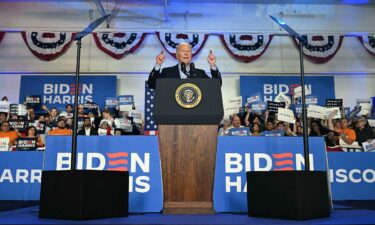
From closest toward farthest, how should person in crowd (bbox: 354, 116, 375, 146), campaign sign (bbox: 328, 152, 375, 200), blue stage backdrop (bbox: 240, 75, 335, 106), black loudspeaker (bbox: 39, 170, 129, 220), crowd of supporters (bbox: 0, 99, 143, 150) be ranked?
1. black loudspeaker (bbox: 39, 170, 129, 220)
2. campaign sign (bbox: 328, 152, 375, 200)
3. crowd of supporters (bbox: 0, 99, 143, 150)
4. person in crowd (bbox: 354, 116, 375, 146)
5. blue stage backdrop (bbox: 240, 75, 335, 106)

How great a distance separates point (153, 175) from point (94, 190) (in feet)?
2.75

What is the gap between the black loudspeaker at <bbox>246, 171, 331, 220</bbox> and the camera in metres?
2.19

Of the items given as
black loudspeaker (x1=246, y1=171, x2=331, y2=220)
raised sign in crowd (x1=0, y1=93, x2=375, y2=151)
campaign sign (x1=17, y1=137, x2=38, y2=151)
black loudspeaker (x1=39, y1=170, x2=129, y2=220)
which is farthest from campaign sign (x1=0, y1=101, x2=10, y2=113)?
black loudspeaker (x1=246, y1=171, x2=331, y2=220)

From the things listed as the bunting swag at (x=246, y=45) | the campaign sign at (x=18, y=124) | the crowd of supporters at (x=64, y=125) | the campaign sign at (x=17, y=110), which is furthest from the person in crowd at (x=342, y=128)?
the campaign sign at (x=17, y=110)

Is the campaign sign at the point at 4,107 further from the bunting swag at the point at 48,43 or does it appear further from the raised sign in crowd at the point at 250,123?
the bunting swag at the point at 48,43

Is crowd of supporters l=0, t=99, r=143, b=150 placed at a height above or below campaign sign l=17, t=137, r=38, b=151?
above

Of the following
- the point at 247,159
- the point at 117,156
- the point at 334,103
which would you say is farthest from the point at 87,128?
the point at 334,103

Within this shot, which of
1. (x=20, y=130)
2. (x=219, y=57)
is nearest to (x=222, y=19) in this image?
(x=219, y=57)

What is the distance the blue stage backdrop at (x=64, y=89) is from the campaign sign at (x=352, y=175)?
619 centimetres

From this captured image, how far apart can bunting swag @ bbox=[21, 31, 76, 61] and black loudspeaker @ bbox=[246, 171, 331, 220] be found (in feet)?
25.9

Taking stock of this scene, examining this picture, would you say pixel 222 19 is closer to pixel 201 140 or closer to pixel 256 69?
pixel 256 69

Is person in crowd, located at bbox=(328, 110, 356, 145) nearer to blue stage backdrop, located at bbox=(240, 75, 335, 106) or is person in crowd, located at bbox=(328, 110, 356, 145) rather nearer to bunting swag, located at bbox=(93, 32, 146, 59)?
blue stage backdrop, located at bbox=(240, 75, 335, 106)

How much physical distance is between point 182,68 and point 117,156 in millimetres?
935

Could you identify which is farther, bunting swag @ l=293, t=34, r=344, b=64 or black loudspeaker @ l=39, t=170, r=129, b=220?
bunting swag @ l=293, t=34, r=344, b=64
